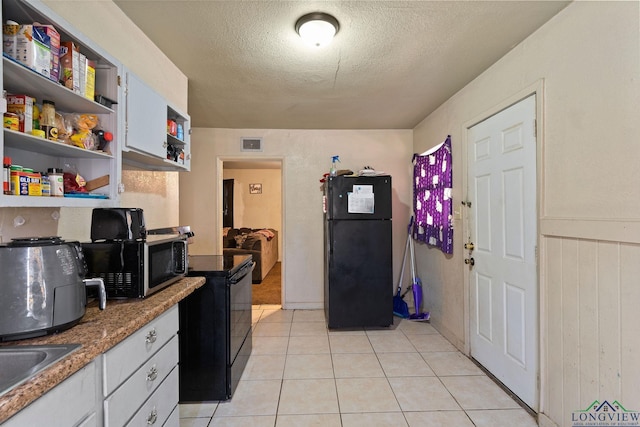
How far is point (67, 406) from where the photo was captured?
83 cm

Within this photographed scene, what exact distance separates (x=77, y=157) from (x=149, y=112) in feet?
1.47

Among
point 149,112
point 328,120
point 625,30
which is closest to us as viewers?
point 625,30

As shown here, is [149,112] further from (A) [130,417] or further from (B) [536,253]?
(B) [536,253]

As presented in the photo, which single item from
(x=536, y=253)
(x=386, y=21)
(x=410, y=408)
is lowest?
(x=410, y=408)

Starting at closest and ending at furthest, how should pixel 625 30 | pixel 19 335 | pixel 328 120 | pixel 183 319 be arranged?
pixel 19 335 → pixel 625 30 → pixel 183 319 → pixel 328 120

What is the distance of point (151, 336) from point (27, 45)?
1.12m

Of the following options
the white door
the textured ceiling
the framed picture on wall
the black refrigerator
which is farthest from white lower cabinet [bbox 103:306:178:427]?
the framed picture on wall

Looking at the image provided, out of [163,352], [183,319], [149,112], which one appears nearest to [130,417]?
[163,352]

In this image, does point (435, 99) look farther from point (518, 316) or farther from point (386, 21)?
point (518, 316)

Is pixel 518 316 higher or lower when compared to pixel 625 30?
lower

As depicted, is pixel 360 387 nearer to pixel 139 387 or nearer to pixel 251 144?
pixel 139 387

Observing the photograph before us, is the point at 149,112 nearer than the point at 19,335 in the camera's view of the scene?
No

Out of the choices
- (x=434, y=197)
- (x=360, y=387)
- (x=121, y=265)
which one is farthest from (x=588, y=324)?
(x=121, y=265)

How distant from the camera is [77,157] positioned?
1392 mm
